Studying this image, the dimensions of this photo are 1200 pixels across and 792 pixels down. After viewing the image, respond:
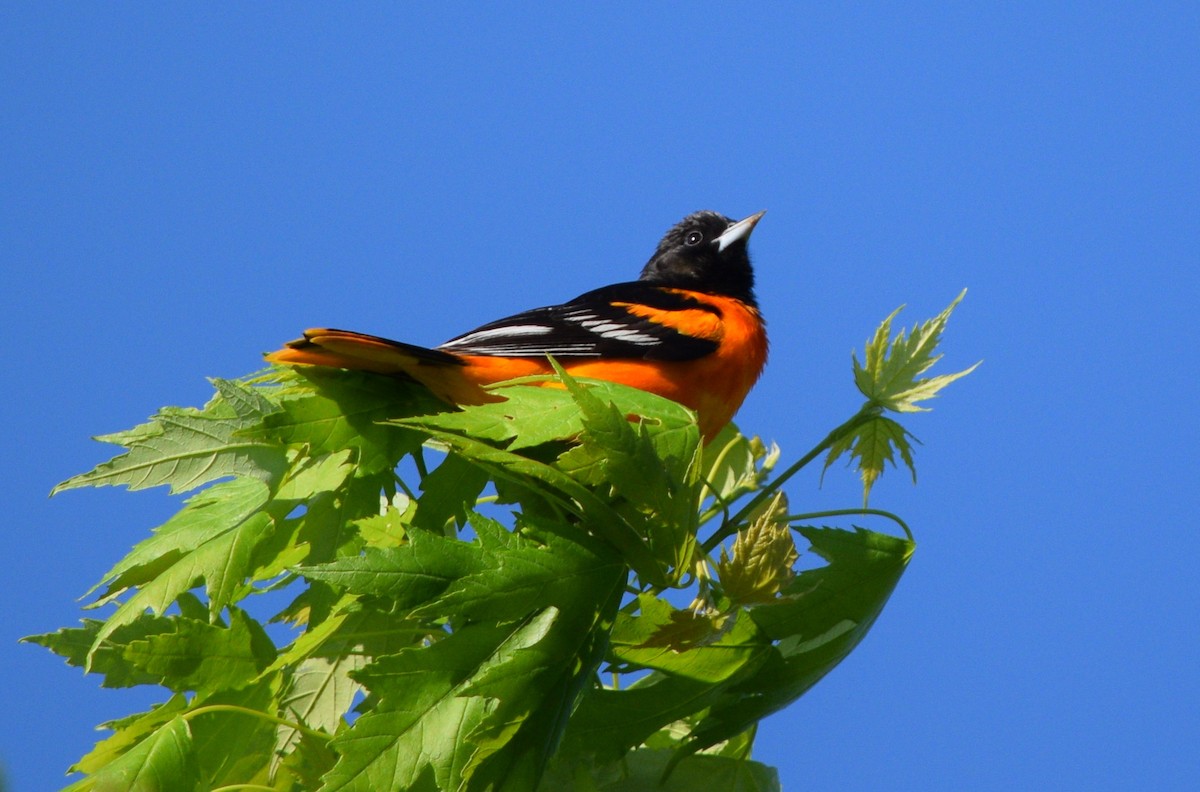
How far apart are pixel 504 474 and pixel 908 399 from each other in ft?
2.52

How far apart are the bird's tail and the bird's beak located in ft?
5.58

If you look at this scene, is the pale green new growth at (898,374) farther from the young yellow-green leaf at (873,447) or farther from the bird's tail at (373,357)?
the bird's tail at (373,357)

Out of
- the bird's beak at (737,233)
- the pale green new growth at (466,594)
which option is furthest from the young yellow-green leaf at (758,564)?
the bird's beak at (737,233)

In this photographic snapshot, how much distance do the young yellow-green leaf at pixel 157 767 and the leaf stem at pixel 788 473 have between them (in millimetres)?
819

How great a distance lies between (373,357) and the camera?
6.44ft

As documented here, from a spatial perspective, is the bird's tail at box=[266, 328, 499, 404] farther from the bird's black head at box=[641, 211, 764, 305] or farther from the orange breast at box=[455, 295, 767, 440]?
the bird's black head at box=[641, 211, 764, 305]

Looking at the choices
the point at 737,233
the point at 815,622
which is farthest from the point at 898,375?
the point at 737,233

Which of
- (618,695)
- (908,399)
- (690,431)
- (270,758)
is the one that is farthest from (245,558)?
(908,399)

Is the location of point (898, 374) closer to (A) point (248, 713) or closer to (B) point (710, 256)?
(A) point (248, 713)

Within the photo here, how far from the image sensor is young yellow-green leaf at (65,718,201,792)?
1649 mm

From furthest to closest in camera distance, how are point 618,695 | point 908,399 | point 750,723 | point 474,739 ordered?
point 908,399 < point 750,723 < point 618,695 < point 474,739

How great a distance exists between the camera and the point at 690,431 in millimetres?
1623

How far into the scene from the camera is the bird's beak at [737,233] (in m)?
3.70

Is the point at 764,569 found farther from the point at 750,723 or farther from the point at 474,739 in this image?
the point at 474,739
